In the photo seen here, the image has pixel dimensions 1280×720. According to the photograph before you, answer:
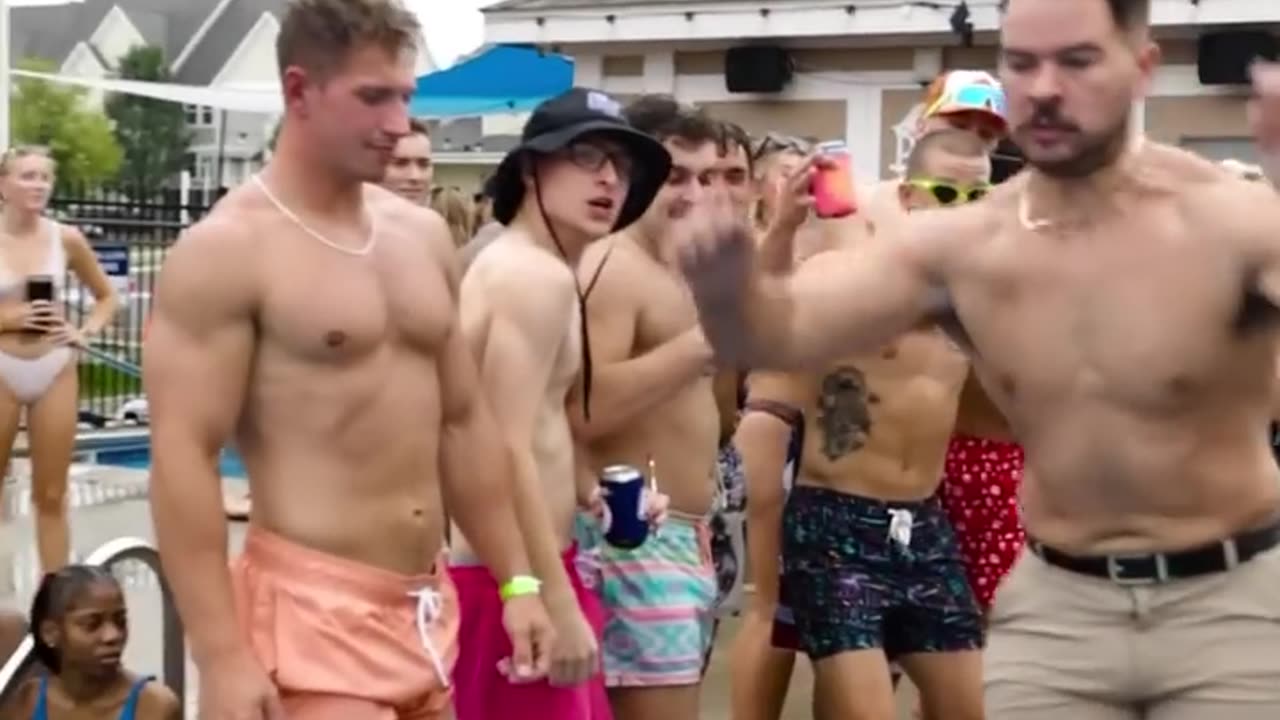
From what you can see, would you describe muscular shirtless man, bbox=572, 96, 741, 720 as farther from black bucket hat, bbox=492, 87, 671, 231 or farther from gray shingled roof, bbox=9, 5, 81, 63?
gray shingled roof, bbox=9, 5, 81, 63

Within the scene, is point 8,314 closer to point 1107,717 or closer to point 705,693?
point 705,693

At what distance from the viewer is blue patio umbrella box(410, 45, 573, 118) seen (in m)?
17.0

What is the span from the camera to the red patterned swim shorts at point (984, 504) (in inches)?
273

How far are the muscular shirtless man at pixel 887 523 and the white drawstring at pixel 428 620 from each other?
2.01 m

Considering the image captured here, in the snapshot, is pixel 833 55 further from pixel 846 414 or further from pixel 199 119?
pixel 199 119

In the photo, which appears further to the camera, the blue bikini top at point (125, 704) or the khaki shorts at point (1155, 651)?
the blue bikini top at point (125, 704)

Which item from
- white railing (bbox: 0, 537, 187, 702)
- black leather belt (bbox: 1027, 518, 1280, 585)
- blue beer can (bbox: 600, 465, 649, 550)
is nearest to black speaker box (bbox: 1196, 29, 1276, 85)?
white railing (bbox: 0, 537, 187, 702)

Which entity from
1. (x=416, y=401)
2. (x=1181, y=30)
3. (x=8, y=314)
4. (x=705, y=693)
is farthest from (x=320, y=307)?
(x=1181, y=30)

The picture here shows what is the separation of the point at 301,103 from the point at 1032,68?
1.45 metres

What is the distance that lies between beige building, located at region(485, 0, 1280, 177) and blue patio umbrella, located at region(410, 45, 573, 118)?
1.00 m

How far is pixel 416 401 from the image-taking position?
14.7 ft

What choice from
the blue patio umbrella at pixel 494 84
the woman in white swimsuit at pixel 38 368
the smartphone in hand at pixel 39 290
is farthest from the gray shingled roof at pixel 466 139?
the smartphone in hand at pixel 39 290

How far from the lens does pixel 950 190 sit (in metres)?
6.45

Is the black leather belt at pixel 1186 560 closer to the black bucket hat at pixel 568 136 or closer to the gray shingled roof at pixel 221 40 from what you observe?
the black bucket hat at pixel 568 136
